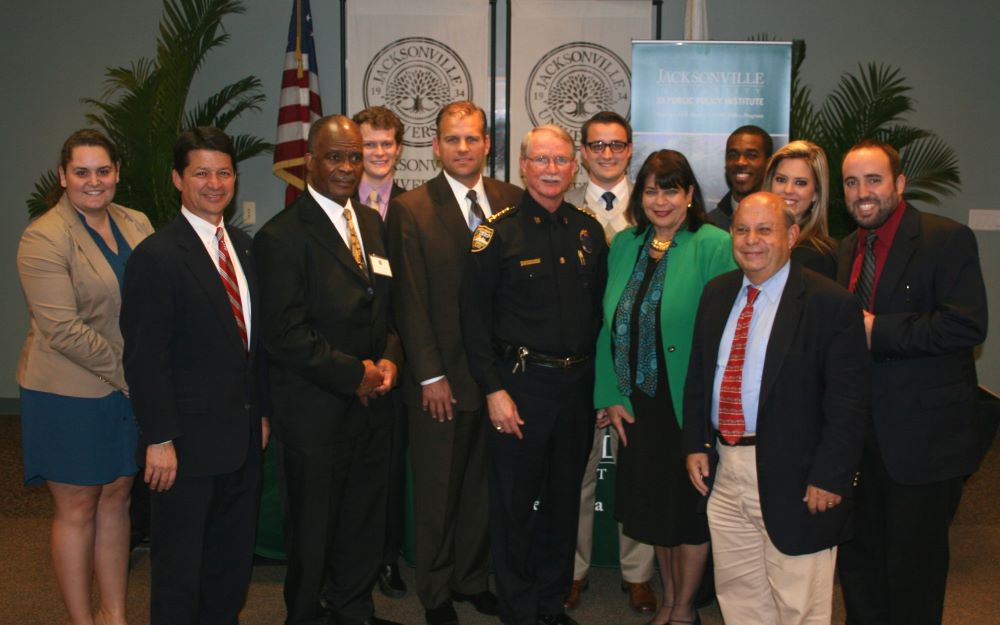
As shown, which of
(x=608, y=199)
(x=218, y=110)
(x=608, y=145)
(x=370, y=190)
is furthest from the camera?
(x=218, y=110)

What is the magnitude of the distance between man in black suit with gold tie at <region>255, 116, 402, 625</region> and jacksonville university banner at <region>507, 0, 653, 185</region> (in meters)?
3.80

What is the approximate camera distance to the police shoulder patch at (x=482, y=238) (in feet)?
9.86

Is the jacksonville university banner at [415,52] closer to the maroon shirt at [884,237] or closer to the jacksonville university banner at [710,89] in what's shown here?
the jacksonville university banner at [710,89]

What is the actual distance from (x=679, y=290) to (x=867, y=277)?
61 cm

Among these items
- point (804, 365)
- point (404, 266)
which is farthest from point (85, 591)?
point (804, 365)

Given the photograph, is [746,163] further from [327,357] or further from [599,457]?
[327,357]

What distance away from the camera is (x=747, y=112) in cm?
516

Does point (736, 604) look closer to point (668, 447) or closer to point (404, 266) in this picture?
→ point (668, 447)

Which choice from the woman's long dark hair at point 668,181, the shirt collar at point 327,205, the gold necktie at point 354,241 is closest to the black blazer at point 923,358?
the woman's long dark hair at point 668,181

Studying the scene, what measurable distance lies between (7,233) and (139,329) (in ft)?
17.5

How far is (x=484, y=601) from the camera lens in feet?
11.3

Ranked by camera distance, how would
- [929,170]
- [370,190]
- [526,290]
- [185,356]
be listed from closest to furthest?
[185,356] → [526,290] → [370,190] → [929,170]

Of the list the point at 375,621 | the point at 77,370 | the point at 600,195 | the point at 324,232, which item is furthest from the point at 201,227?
the point at 600,195

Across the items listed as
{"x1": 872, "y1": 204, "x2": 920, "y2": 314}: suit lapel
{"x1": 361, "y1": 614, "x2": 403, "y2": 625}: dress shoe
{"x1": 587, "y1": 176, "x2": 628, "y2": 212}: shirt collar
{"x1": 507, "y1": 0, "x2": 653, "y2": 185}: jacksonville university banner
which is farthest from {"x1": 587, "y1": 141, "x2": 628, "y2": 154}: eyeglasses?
{"x1": 507, "y1": 0, "x2": 653, "y2": 185}: jacksonville university banner
